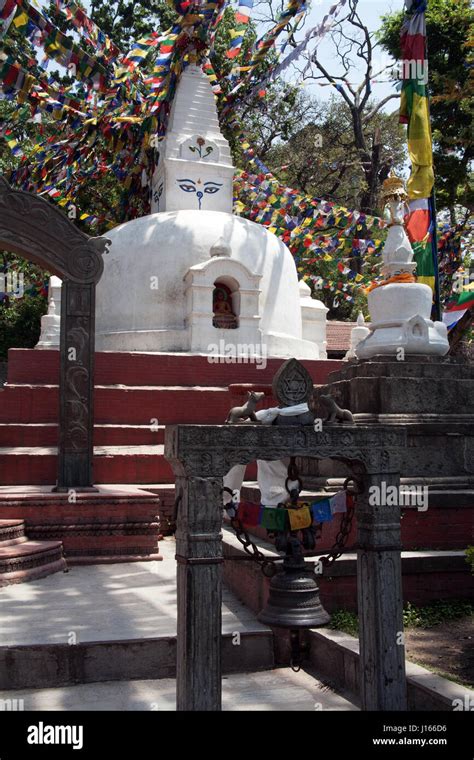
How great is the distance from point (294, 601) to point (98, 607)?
2681 mm

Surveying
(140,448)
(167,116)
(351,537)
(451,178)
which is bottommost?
(351,537)

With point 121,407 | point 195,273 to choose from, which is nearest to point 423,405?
point 121,407

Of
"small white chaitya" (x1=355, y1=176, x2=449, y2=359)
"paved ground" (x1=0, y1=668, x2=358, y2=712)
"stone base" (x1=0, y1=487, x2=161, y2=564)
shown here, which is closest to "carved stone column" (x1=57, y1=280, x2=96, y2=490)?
"stone base" (x1=0, y1=487, x2=161, y2=564)

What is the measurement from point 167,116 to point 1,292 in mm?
6642

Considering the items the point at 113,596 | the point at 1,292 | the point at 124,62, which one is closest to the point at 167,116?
the point at 124,62

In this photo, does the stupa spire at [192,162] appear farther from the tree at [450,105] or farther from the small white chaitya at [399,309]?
the small white chaitya at [399,309]

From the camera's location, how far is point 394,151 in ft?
88.3

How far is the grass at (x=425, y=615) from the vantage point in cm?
478

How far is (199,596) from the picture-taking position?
3115 millimetres

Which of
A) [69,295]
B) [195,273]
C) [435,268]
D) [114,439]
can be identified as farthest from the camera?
[195,273]

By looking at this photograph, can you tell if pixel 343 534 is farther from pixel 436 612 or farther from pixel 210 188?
pixel 210 188

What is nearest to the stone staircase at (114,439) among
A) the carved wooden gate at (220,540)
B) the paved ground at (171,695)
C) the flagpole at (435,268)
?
the flagpole at (435,268)

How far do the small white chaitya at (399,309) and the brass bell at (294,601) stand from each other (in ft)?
13.7
